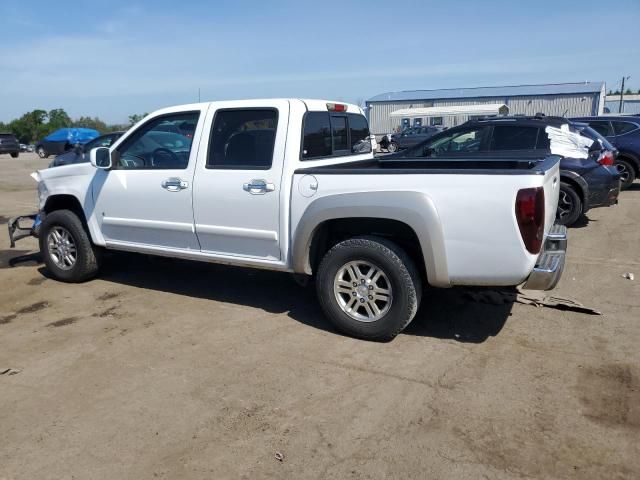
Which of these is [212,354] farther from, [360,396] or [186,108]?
[186,108]

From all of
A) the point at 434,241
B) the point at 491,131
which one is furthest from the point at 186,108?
the point at 491,131

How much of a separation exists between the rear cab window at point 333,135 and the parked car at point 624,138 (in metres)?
8.10

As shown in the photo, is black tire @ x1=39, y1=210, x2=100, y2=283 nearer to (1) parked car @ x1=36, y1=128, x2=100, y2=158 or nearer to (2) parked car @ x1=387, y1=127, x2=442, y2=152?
(2) parked car @ x1=387, y1=127, x2=442, y2=152

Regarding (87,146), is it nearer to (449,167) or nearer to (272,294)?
(272,294)

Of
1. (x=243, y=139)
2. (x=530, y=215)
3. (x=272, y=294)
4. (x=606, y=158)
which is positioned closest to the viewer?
(x=530, y=215)

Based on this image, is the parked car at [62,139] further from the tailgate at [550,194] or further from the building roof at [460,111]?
the tailgate at [550,194]

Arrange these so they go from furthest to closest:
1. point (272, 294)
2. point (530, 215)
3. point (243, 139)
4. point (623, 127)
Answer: point (623, 127) → point (272, 294) → point (243, 139) → point (530, 215)

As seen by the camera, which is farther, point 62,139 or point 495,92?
point 495,92

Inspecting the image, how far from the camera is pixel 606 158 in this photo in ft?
28.5

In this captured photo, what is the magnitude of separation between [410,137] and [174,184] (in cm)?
2620

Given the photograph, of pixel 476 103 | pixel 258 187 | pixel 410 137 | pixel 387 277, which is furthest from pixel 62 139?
pixel 476 103

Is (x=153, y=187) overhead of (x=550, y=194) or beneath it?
overhead

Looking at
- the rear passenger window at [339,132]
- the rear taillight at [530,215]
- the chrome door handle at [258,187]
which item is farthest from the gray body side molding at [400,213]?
the rear passenger window at [339,132]

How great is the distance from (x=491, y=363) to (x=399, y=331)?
2.34ft
